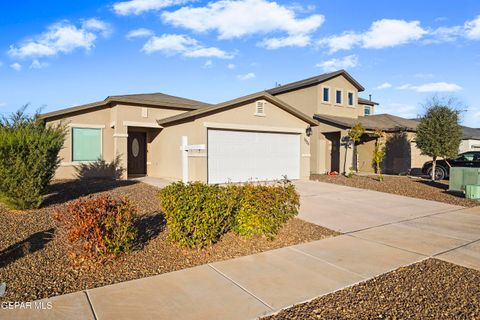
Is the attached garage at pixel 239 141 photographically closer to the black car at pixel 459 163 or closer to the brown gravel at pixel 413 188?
the brown gravel at pixel 413 188

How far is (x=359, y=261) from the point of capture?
5.38 meters

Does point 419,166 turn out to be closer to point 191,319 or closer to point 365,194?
point 365,194

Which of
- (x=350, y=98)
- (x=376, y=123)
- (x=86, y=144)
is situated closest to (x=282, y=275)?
(x=86, y=144)

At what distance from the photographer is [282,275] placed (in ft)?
15.6

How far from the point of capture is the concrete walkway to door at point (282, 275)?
367 centimetres

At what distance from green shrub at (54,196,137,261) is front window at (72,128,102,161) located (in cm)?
1115

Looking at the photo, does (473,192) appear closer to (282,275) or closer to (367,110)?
(282,275)

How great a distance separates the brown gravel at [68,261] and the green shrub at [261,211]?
0.94ft

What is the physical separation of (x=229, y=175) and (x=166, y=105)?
504cm

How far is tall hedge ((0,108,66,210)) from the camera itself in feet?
25.0

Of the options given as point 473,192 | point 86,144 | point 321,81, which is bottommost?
point 473,192

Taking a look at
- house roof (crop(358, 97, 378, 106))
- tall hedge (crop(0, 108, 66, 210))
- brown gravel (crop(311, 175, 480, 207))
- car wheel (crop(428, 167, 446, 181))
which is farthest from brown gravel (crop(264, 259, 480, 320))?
house roof (crop(358, 97, 378, 106))

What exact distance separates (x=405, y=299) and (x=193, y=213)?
3.30 m

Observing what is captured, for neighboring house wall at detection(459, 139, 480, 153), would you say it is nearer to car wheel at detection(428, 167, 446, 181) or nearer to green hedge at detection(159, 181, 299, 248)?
car wheel at detection(428, 167, 446, 181)
